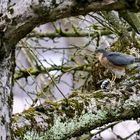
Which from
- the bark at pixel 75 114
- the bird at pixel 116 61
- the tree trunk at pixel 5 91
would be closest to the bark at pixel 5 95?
the tree trunk at pixel 5 91

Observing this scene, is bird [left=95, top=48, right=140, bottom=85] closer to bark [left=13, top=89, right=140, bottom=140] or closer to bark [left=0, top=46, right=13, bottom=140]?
bark [left=13, top=89, right=140, bottom=140]

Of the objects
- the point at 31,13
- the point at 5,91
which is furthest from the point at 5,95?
the point at 31,13

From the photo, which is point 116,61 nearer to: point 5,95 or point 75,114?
point 75,114

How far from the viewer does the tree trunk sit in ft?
2.89

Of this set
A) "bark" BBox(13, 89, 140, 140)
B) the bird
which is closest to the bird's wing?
the bird

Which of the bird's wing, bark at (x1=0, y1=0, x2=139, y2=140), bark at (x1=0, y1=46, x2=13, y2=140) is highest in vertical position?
the bird's wing

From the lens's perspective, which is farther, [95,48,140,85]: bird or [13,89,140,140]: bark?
[95,48,140,85]: bird

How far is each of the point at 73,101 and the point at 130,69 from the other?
1.57ft

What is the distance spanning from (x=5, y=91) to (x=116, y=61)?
701 millimetres

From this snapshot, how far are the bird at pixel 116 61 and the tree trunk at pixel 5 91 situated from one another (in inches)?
22.4

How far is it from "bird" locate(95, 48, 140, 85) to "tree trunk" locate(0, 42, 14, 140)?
569 millimetres

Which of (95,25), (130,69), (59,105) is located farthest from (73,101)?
(95,25)

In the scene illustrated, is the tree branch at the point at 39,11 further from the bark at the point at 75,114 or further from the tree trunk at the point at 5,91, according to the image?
the bark at the point at 75,114

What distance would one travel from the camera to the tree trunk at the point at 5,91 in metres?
0.88
